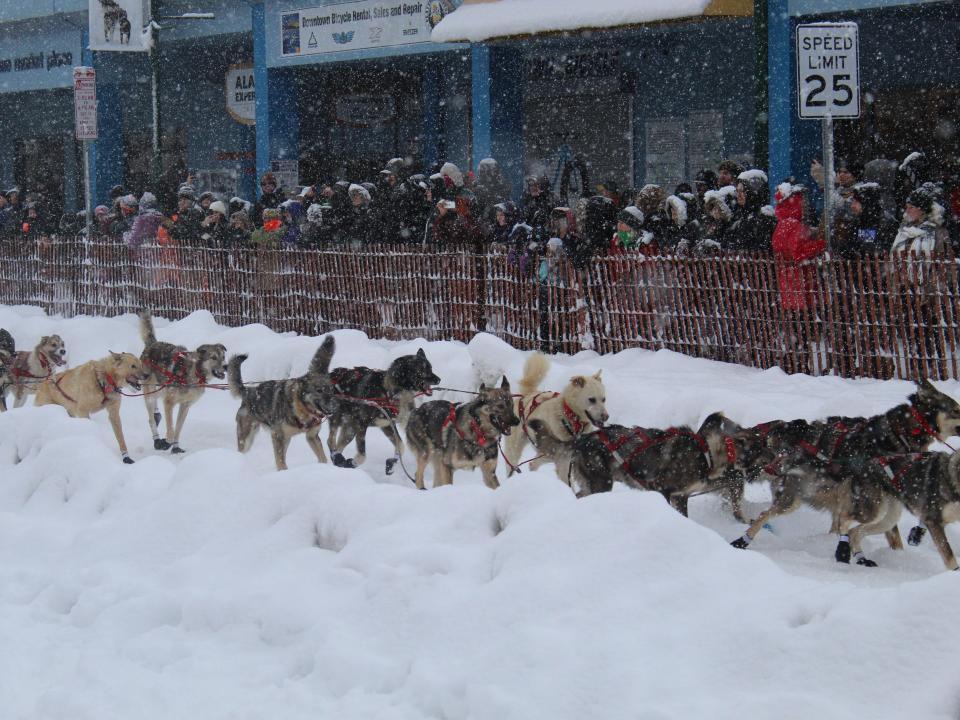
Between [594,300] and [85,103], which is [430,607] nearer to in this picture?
[594,300]

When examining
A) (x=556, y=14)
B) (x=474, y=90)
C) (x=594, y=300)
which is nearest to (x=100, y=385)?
(x=594, y=300)

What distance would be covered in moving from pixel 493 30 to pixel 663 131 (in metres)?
3.32

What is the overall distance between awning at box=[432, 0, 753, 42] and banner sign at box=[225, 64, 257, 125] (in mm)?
8200

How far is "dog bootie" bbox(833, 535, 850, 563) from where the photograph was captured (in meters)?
7.26

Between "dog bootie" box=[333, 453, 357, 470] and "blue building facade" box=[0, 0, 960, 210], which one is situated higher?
"blue building facade" box=[0, 0, 960, 210]

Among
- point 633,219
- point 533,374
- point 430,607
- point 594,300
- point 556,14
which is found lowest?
point 430,607

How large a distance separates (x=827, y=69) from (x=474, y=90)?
995 centimetres

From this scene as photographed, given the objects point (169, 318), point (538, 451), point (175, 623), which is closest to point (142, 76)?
point (169, 318)

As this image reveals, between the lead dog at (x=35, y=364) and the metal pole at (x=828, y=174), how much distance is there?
23.3ft

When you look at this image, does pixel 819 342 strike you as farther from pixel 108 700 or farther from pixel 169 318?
pixel 169 318

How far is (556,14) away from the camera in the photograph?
17.6m

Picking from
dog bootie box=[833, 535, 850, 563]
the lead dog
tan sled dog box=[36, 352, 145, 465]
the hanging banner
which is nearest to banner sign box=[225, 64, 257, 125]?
the hanging banner

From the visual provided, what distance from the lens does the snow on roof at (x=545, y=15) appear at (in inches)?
647

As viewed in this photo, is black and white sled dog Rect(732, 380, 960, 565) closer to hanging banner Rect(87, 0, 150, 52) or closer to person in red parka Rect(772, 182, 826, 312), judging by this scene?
person in red parka Rect(772, 182, 826, 312)
